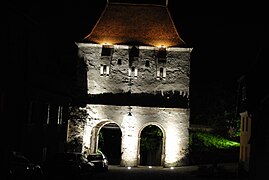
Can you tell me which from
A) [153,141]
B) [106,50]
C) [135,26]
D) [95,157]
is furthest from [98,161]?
[135,26]

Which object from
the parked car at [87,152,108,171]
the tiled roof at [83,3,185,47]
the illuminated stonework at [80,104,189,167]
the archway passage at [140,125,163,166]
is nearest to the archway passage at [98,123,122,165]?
the archway passage at [140,125,163,166]

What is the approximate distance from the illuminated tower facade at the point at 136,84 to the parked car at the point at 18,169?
18.8m

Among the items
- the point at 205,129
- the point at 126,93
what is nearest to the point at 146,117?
the point at 126,93

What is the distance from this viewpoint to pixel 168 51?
41.8 metres

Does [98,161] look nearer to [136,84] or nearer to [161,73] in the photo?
[136,84]

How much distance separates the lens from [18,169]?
19766mm

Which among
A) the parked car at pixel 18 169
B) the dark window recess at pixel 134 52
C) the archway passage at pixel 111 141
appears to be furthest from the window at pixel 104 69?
the parked car at pixel 18 169

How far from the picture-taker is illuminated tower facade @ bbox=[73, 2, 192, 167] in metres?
40.0

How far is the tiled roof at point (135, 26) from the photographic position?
42125 millimetres

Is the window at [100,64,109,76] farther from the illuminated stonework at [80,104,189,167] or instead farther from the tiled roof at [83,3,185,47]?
the illuminated stonework at [80,104,189,167]

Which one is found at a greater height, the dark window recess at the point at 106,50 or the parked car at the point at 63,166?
the dark window recess at the point at 106,50

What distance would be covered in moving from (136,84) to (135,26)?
18.6 feet

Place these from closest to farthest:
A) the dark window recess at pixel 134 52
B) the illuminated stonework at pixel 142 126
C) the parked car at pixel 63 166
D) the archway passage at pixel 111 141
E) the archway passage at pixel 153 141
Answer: the parked car at pixel 63 166
the illuminated stonework at pixel 142 126
the dark window recess at pixel 134 52
the archway passage at pixel 153 141
the archway passage at pixel 111 141

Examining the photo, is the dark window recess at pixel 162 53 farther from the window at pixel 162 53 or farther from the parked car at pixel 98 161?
the parked car at pixel 98 161
